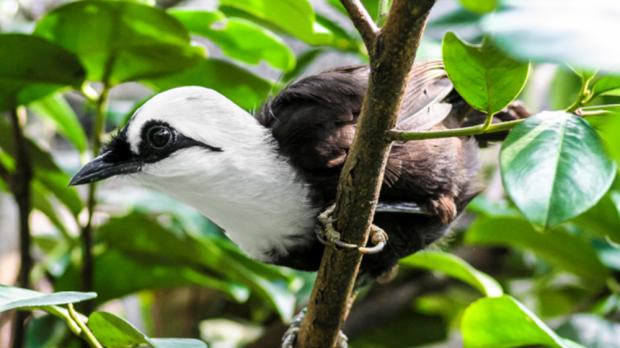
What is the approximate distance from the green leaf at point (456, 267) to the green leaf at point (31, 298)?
3.00 ft

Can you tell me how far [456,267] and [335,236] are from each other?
0.64 m

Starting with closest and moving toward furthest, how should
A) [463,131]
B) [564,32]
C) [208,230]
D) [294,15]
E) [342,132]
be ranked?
[564,32] < [463,131] < [342,132] < [294,15] < [208,230]

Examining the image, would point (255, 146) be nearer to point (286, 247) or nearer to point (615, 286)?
point (286, 247)

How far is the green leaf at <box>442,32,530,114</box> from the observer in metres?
1.03

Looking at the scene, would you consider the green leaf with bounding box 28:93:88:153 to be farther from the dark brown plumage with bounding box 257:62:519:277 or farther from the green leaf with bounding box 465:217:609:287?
the green leaf with bounding box 465:217:609:287

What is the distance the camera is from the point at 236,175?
159 cm

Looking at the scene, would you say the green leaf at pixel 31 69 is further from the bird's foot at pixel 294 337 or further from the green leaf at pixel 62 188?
the bird's foot at pixel 294 337

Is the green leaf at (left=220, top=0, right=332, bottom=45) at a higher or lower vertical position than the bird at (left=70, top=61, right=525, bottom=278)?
higher

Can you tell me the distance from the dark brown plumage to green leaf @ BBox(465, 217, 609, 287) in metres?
0.13

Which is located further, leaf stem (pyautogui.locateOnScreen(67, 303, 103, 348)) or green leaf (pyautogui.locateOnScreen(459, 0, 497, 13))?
leaf stem (pyautogui.locateOnScreen(67, 303, 103, 348))

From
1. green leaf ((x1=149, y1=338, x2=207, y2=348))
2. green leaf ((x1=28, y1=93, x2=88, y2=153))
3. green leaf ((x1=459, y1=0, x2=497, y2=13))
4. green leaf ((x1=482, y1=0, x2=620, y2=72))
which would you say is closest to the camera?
green leaf ((x1=482, y1=0, x2=620, y2=72))

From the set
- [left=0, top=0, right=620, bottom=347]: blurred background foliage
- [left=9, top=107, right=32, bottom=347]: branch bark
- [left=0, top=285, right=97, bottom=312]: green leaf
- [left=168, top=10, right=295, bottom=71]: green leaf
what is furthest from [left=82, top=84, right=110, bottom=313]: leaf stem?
[left=0, top=285, right=97, bottom=312]: green leaf

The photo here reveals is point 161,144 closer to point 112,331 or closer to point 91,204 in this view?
point 91,204

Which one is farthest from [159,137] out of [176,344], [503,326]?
[503,326]
